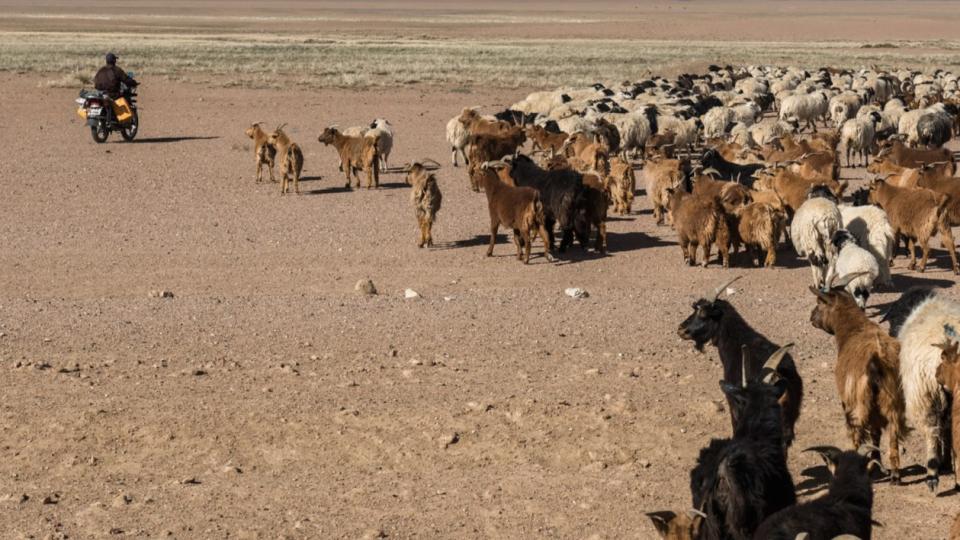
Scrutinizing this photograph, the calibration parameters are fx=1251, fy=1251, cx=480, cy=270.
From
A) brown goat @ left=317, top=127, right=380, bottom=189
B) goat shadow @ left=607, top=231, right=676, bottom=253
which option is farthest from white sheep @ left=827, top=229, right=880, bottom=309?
brown goat @ left=317, top=127, right=380, bottom=189

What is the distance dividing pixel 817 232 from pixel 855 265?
54.9 inches

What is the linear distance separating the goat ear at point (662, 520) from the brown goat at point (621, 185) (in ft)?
41.1

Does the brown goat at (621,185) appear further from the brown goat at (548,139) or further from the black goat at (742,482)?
the black goat at (742,482)

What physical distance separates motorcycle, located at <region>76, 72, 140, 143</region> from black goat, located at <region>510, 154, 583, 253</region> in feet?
42.9

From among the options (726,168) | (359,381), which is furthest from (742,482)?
(726,168)

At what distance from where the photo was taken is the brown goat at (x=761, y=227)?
14.0 m

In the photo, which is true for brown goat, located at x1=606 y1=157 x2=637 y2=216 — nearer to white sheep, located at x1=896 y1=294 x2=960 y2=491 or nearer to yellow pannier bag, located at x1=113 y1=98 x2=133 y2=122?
white sheep, located at x1=896 y1=294 x2=960 y2=491

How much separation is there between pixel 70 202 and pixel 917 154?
13.1m

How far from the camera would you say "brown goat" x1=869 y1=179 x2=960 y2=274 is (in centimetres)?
1373

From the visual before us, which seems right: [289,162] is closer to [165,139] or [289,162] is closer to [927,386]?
[165,139]

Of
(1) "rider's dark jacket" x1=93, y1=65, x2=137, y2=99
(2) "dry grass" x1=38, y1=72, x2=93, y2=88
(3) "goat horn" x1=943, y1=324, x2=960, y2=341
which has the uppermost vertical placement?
(3) "goat horn" x1=943, y1=324, x2=960, y2=341

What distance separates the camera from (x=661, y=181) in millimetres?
17016

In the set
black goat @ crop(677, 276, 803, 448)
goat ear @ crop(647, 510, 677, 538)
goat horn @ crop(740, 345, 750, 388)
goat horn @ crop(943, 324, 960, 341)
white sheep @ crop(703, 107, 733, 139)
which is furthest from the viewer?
white sheep @ crop(703, 107, 733, 139)

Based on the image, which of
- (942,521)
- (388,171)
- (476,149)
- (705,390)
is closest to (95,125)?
(388,171)
